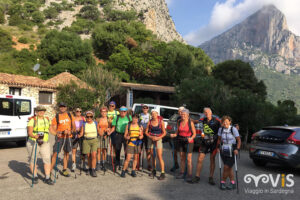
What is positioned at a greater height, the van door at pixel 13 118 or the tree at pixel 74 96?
the tree at pixel 74 96

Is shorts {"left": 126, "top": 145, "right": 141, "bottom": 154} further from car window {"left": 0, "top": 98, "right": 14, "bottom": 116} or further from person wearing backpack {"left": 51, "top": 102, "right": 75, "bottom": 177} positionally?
car window {"left": 0, "top": 98, "right": 14, "bottom": 116}

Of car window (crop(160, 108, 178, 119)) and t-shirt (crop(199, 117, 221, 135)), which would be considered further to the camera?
car window (crop(160, 108, 178, 119))

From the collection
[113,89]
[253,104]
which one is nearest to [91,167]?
[253,104]

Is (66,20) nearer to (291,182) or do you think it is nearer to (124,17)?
(124,17)

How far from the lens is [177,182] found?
6.14 meters

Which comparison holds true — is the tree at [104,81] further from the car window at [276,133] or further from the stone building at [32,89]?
the car window at [276,133]

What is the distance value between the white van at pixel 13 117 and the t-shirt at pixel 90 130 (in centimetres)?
521

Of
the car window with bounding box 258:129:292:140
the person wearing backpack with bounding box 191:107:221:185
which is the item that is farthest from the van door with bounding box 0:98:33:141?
the car window with bounding box 258:129:292:140

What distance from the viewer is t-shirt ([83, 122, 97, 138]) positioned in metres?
6.43

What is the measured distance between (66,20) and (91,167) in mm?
83579

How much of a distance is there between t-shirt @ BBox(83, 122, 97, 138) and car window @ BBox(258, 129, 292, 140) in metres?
5.18

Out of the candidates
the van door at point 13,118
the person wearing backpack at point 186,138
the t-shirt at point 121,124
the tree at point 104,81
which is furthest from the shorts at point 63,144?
the tree at point 104,81

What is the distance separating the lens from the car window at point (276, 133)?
24.8ft

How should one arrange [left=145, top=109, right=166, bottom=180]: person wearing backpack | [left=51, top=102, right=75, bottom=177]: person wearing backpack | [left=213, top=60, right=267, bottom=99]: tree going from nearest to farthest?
1. [left=51, top=102, right=75, bottom=177]: person wearing backpack
2. [left=145, top=109, right=166, bottom=180]: person wearing backpack
3. [left=213, top=60, right=267, bottom=99]: tree
